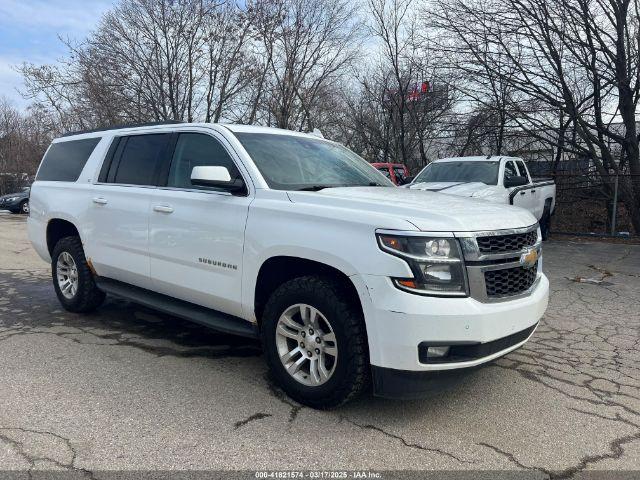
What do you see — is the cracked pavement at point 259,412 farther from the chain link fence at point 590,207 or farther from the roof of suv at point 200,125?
the chain link fence at point 590,207

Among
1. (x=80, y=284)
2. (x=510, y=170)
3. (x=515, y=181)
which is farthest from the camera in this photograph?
(x=510, y=170)

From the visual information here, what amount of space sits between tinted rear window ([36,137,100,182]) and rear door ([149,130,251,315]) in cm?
158

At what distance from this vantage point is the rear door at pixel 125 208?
4.63m

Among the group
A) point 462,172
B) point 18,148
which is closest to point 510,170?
point 462,172

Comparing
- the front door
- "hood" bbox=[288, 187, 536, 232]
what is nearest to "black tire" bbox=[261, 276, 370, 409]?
"hood" bbox=[288, 187, 536, 232]

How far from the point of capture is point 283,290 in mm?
3496

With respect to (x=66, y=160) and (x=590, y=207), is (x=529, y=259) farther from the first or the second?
(x=590, y=207)

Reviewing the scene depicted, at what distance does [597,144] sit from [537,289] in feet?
38.6

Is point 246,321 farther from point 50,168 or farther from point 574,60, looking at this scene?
point 574,60

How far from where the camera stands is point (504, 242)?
329cm

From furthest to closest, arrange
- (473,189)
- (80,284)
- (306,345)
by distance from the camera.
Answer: (473,189)
(80,284)
(306,345)

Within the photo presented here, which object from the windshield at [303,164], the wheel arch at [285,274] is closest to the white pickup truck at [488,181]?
the windshield at [303,164]

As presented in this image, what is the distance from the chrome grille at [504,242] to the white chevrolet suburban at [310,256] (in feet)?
0.04

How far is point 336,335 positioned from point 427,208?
3.24ft
